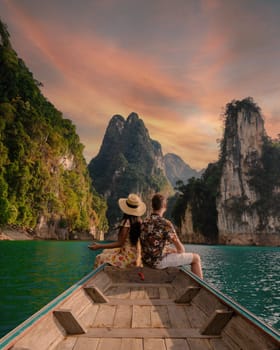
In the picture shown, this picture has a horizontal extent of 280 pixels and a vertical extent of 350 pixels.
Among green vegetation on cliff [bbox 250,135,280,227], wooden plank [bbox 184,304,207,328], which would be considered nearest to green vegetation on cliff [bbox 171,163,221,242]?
green vegetation on cliff [bbox 250,135,280,227]

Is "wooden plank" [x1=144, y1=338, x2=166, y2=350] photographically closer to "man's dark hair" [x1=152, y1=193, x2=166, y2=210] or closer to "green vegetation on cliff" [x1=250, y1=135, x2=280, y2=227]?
"man's dark hair" [x1=152, y1=193, x2=166, y2=210]

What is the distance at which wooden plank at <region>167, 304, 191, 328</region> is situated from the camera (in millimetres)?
3247

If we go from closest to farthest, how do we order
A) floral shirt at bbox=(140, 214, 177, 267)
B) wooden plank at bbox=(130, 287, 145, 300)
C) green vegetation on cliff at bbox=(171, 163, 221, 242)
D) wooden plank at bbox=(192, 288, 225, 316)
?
wooden plank at bbox=(192, 288, 225, 316) < wooden plank at bbox=(130, 287, 145, 300) < floral shirt at bbox=(140, 214, 177, 267) < green vegetation on cliff at bbox=(171, 163, 221, 242)

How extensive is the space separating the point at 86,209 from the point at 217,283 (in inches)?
2889

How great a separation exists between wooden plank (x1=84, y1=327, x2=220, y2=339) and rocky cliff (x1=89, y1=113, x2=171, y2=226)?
133 metres

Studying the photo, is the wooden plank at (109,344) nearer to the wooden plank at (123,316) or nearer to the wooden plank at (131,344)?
the wooden plank at (131,344)

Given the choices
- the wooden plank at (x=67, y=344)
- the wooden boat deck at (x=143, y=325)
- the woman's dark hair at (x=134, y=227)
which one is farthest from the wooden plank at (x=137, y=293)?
the wooden plank at (x=67, y=344)

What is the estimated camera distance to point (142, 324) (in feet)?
10.6

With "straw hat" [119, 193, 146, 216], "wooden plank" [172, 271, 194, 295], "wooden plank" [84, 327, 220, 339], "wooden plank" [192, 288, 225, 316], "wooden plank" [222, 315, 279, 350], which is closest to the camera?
"wooden plank" [222, 315, 279, 350]

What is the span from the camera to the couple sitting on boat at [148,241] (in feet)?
17.4

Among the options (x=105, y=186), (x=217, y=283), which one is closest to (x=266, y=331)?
(x=217, y=283)

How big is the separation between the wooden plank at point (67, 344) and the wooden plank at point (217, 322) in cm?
120

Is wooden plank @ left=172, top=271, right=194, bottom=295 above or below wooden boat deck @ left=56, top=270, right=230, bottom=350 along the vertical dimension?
above

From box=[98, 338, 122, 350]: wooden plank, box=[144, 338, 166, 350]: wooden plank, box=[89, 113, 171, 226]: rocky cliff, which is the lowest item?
box=[98, 338, 122, 350]: wooden plank
